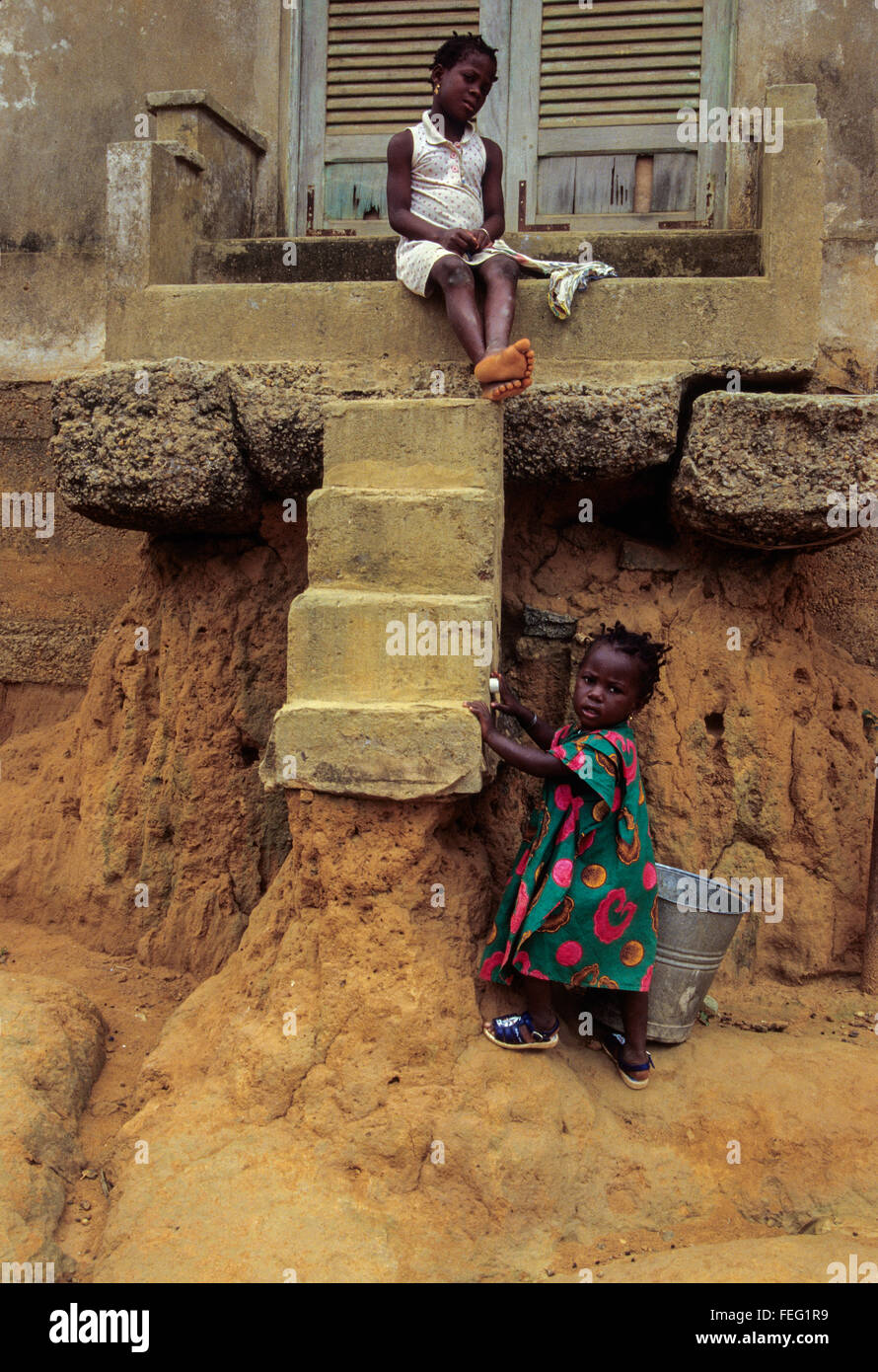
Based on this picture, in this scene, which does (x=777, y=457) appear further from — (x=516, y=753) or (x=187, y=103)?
(x=187, y=103)

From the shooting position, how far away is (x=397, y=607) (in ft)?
12.0

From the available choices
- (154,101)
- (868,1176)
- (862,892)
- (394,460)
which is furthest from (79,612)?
(868,1176)

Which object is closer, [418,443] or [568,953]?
[568,953]

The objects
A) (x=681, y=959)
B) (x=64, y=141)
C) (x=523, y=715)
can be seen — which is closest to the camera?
(x=523, y=715)

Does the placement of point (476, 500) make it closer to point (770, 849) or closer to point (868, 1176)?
point (770, 849)

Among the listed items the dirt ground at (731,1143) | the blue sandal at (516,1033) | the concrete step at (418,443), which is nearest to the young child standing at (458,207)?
the concrete step at (418,443)

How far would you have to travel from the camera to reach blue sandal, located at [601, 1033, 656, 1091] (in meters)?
3.78

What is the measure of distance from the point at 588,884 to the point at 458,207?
249cm

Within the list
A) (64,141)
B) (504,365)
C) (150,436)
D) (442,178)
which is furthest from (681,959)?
(64,141)

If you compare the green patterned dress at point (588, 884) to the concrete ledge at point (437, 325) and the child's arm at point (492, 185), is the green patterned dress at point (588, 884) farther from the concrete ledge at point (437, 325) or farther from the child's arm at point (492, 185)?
the child's arm at point (492, 185)

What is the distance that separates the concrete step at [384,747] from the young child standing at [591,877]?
0.51ft

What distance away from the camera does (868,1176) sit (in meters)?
3.62

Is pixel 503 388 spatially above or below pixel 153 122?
below

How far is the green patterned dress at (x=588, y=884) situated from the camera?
12.1 ft
